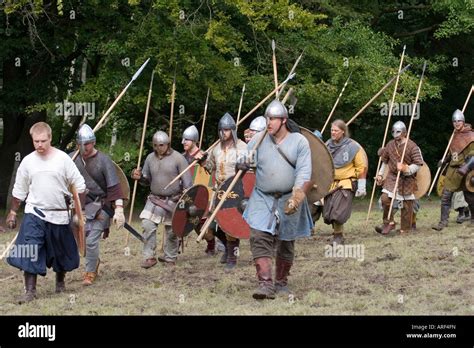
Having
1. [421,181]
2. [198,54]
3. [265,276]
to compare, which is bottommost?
[265,276]

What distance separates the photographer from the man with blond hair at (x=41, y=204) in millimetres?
8414

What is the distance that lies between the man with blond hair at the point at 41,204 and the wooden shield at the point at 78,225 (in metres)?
0.05

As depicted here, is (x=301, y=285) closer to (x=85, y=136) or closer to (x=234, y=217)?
(x=234, y=217)

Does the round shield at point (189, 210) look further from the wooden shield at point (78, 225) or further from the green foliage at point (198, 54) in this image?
the green foliage at point (198, 54)

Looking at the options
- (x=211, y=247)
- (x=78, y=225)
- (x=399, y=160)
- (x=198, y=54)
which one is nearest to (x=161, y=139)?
(x=211, y=247)

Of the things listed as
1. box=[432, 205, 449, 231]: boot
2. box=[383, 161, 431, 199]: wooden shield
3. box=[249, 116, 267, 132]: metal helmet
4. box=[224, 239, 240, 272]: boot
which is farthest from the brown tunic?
box=[224, 239, 240, 272]: boot

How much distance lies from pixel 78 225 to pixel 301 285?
6.74 feet

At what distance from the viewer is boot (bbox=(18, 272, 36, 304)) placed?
8445mm

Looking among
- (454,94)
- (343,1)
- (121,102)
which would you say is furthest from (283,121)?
(454,94)

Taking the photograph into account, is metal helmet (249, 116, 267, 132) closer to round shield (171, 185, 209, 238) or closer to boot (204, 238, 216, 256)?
round shield (171, 185, 209, 238)

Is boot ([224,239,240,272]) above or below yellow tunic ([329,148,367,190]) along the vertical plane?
below

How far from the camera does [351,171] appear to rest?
38.2ft

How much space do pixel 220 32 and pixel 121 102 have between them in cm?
234

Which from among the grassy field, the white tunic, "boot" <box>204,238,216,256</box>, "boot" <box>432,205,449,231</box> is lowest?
the grassy field
